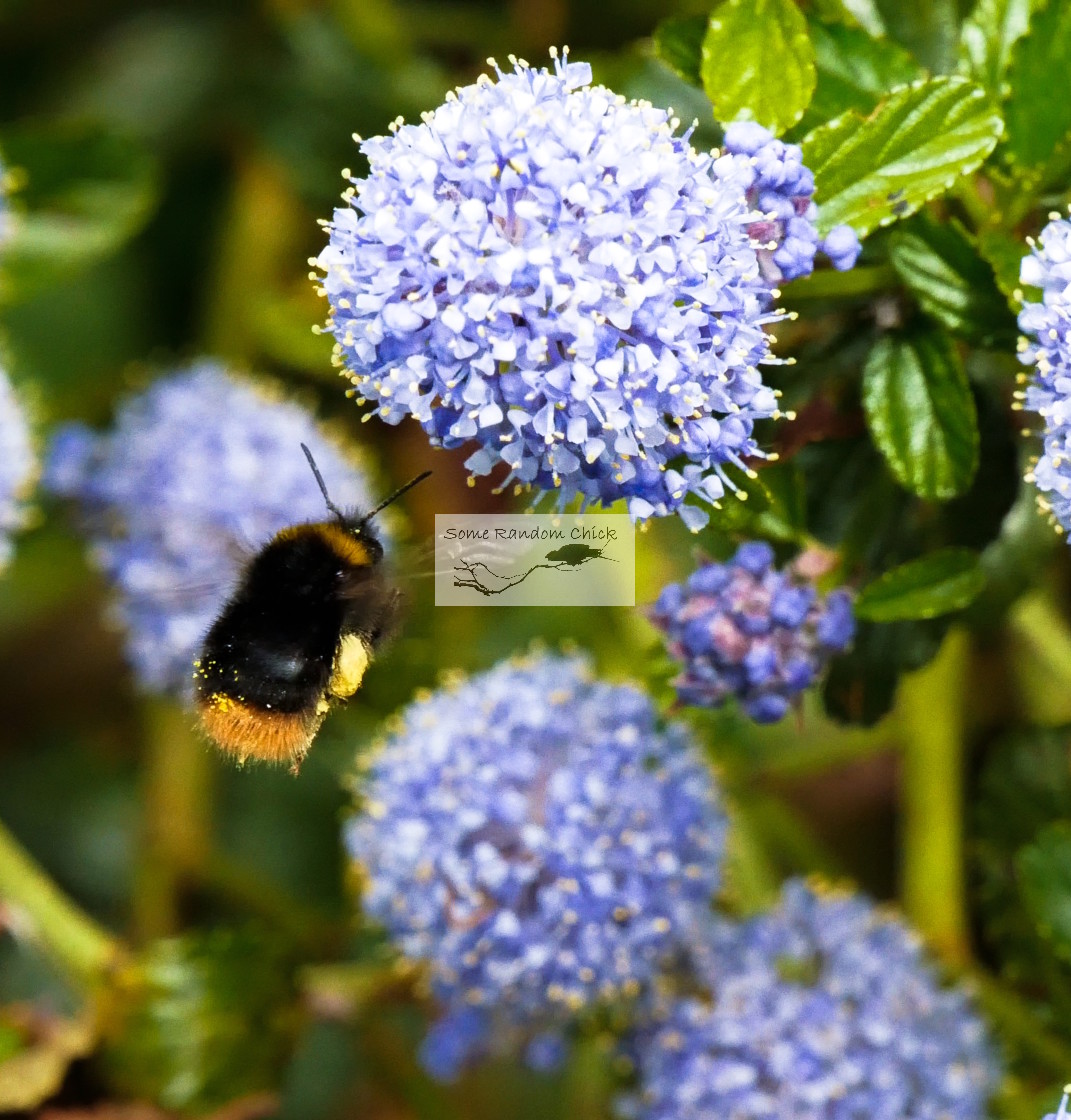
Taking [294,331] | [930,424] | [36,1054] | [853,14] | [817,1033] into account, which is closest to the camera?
[930,424]

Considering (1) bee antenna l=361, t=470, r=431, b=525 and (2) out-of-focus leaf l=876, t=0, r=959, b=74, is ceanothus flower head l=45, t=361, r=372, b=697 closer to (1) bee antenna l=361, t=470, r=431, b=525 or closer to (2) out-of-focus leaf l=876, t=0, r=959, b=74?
(1) bee antenna l=361, t=470, r=431, b=525

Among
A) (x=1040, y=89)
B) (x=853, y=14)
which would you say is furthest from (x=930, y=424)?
(x=853, y=14)

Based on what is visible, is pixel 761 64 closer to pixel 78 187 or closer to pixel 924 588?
pixel 924 588

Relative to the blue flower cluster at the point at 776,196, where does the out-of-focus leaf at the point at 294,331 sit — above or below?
above

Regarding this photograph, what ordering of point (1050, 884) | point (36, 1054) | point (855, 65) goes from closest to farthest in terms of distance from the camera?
1. point (855, 65)
2. point (1050, 884)
3. point (36, 1054)

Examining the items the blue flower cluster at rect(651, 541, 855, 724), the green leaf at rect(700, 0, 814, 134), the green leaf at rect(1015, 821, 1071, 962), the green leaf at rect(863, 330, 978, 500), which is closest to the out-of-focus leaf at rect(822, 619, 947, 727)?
the blue flower cluster at rect(651, 541, 855, 724)

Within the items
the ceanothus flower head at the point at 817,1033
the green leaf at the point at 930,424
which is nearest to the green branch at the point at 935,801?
the ceanothus flower head at the point at 817,1033

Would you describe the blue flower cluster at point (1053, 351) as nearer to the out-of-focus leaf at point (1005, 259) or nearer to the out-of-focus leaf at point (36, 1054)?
the out-of-focus leaf at point (1005, 259)
